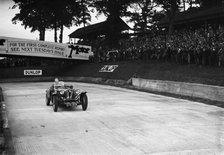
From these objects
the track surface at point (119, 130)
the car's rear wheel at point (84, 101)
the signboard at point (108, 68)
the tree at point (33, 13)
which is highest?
the tree at point (33, 13)

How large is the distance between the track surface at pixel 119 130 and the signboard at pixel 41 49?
904 inches

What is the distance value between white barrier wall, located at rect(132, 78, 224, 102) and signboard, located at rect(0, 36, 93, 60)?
16.7 metres

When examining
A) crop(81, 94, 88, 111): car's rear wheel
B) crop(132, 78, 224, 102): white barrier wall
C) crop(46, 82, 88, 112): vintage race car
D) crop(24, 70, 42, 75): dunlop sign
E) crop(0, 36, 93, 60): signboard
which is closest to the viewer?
crop(46, 82, 88, 112): vintage race car

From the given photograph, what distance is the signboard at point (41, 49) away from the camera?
36.4 meters

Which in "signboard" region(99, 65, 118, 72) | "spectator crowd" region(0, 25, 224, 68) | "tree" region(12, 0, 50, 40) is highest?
"tree" region(12, 0, 50, 40)

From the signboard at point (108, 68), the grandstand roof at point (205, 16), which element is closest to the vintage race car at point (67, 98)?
the signboard at point (108, 68)

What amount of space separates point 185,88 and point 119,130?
34.3 feet

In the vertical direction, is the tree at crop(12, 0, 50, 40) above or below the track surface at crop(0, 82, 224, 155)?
above

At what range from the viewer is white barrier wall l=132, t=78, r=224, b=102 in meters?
16.7

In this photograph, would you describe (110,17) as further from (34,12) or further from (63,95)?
(63,95)

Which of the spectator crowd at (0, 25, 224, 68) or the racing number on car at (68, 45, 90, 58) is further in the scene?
the racing number on car at (68, 45, 90, 58)

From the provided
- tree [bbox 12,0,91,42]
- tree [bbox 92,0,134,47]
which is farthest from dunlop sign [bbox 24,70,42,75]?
tree [bbox 12,0,91,42]

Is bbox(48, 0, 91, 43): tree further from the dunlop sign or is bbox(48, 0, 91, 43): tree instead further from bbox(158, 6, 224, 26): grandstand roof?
bbox(158, 6, 224, 26): grandstand roof

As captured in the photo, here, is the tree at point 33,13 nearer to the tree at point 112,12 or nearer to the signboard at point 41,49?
the tree at point 112,12
